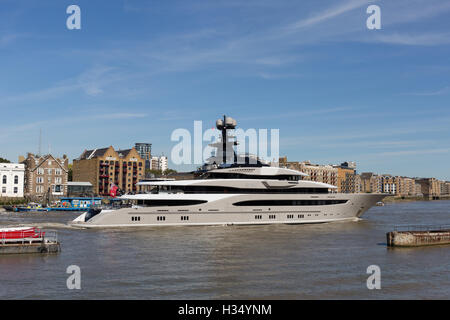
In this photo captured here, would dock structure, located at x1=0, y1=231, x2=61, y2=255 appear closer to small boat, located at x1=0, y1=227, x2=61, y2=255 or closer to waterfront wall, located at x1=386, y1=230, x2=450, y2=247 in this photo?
small boat, located at x1=0, y1=227, x2=61, y2=255

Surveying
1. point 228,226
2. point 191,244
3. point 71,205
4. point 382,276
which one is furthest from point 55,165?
point 382,276

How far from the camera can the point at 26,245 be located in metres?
26.6

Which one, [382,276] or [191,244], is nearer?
[382,276]

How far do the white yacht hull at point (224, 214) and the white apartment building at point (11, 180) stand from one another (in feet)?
190

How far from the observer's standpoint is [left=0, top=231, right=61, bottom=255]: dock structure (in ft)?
86.0

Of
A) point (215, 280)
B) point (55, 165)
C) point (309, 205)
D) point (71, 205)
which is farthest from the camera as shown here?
point (55, 165)

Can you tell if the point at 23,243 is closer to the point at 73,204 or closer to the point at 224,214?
the point at 224,214

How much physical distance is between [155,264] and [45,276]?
5.56m

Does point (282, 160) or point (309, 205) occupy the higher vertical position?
point (282, 160)

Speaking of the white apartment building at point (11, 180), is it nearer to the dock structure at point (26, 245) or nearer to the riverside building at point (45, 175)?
the riverside building at point (45, 175)

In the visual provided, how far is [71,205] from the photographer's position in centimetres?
8281

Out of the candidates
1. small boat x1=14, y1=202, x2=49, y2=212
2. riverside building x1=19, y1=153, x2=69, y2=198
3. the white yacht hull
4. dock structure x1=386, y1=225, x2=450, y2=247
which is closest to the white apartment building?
riverside building x1=19, y1=153, x2=69, y2=198
